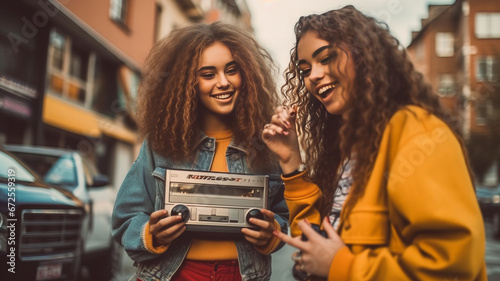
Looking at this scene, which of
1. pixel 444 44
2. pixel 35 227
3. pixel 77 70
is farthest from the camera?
pixel 444 44

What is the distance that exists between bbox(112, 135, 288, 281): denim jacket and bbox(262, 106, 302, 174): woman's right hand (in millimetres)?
262

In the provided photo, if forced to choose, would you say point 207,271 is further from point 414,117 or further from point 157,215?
point 414,117

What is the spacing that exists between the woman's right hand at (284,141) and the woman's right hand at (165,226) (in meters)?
0.40

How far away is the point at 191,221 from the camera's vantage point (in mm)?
1637

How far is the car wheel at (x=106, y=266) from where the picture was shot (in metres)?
5.38

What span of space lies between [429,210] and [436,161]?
0.12 meters

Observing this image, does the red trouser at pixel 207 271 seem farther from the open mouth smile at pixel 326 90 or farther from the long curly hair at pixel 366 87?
the open mouth smile at pixel 326 90

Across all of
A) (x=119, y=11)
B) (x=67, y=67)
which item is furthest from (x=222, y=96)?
(x=67, y=67)

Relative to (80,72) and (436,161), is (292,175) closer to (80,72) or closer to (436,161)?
(436,161)

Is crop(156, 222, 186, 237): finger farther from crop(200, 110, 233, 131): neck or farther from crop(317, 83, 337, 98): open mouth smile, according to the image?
crop(317, 83, 337, 98): open mouth smile

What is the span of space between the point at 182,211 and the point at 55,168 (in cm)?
415

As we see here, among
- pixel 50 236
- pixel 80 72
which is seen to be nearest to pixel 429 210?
pixel 50 236

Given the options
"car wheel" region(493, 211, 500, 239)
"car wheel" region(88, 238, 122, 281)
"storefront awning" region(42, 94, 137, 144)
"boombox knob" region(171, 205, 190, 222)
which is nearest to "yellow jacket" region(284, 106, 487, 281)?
"boombox knob" region(171, 205, 190, 222)

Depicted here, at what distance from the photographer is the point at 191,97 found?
1.89 m
